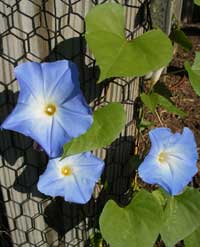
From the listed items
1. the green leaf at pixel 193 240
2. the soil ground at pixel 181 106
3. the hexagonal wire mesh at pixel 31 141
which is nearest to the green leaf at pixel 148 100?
the hexagonal wire mesh at pixel 31 141

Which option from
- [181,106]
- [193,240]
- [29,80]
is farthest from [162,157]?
[181,106]

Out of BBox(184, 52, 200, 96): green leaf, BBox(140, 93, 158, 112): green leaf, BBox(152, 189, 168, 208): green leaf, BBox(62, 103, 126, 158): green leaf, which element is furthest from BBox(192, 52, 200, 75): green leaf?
BBox(152, 189, 168, 208): green leaf

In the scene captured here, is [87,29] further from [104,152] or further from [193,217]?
[193,217]

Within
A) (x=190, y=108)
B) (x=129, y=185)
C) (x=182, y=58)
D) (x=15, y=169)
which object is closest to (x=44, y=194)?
(x=15, y=169)

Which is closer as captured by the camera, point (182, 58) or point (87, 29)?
point (87, 29)

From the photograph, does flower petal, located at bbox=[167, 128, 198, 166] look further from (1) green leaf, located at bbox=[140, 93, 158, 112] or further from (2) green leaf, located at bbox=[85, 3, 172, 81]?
(2) green leaf, located at bbox=[85, 3, 172, 81]

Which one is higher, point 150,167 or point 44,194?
point 150,167

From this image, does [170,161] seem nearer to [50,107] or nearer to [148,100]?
[148,100]

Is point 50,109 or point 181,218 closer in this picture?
point 50,109
